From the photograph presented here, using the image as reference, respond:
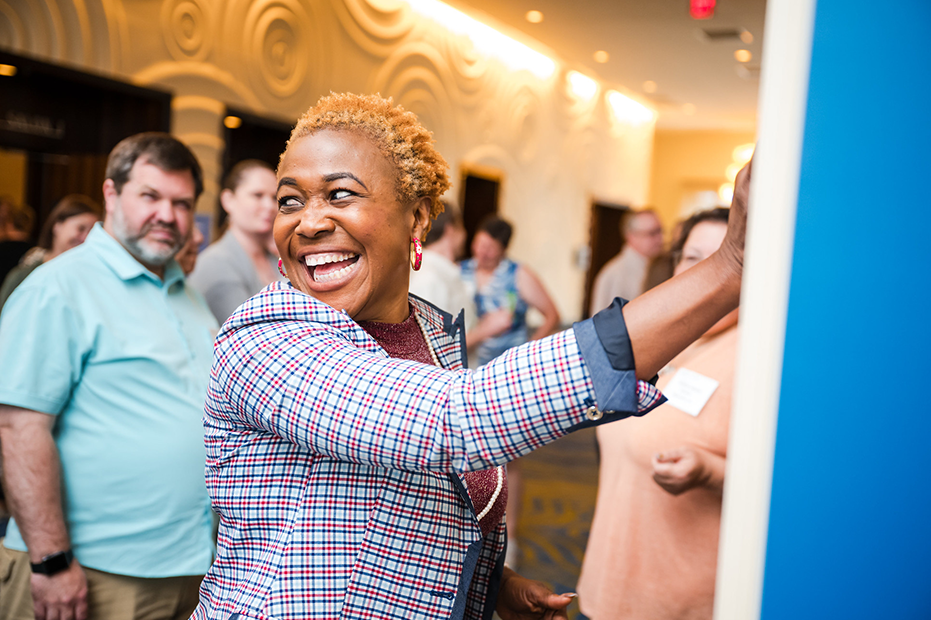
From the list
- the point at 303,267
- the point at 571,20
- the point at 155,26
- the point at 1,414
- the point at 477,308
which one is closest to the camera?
the point at 303,267

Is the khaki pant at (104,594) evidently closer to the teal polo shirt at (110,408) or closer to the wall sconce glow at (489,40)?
the teal polo shirt at (110,408)

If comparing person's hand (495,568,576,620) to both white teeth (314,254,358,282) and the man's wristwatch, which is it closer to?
white teeth (314,254,358,282)

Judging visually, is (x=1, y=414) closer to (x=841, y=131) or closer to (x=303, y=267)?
(x=303, y=267)

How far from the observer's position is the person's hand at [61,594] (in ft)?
5.54

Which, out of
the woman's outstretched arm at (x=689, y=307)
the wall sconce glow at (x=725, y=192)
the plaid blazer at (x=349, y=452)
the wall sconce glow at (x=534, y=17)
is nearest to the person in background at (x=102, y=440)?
the plaid blazer at (x=349, y=452)

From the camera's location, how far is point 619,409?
72 centimetres

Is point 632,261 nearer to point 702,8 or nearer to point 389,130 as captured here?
point 702,8

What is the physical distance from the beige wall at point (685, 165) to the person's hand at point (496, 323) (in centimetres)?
1158

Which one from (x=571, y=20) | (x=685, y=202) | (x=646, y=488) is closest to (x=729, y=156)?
(x=685, y=202)

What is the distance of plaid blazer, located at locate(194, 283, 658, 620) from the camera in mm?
749

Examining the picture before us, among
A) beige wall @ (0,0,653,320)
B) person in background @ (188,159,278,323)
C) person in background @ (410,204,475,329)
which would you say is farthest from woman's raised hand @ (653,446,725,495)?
beige wall @ (0,0,653,320)

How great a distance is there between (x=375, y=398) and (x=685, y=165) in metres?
15.8

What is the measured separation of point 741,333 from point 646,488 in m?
1.26

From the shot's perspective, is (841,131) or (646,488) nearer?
(841,131)
